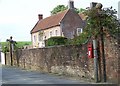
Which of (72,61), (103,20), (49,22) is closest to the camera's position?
(103,20)

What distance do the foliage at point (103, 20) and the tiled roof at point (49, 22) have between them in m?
44.8

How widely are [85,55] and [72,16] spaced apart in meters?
45.0

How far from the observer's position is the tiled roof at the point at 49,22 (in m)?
63.8

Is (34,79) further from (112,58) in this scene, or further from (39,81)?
(112,58)

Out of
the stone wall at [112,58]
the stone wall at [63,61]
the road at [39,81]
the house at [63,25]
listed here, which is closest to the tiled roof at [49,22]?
the house at [63,25]

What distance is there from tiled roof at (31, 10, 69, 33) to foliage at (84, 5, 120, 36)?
44.8m

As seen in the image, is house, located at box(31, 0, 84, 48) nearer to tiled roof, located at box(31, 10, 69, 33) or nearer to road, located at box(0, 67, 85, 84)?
tiled roof, located at box(31, 10, 69, 33)

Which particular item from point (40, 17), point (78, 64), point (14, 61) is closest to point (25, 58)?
point (14, 61)

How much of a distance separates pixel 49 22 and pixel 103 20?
51.2 m

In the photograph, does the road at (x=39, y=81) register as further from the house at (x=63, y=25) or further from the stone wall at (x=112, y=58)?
the house at (x=63, y=25)

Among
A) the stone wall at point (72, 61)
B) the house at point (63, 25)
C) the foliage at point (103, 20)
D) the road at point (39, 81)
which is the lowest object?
the road at point (39, 81)

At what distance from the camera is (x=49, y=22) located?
6812cm

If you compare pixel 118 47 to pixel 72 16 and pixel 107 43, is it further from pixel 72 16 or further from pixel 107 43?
pixel 72 16

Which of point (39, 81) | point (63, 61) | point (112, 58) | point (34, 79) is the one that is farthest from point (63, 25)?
point (112, 58)
